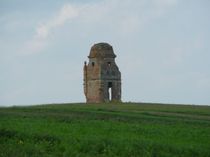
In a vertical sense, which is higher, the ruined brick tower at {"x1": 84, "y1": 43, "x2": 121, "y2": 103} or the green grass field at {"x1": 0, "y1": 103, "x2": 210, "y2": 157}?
the ruined brick tower at {"x1": 84, "y1": 43, "x2": 121, "y2": 103}

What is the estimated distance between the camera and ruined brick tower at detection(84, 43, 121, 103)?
63312 mm

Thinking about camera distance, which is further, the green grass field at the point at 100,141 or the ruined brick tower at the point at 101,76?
the ruined brick tower at the point at 101,76

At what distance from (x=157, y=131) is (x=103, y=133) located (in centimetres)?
300

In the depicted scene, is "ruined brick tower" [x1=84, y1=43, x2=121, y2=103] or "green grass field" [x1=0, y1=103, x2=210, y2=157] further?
"ruined brick tower" [x1=84, y1=43, x2=121, y2=103]

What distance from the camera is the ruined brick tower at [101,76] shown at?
63.3 meters

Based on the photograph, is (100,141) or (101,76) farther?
(101,76)

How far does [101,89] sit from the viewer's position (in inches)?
2486

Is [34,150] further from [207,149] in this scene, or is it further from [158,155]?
[207,149]

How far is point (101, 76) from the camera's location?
2491 inches

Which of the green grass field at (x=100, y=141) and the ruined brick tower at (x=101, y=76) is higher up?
the ruined brick tower at (x=101, y=76)

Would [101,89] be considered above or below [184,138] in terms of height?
above

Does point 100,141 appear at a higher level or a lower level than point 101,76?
lower

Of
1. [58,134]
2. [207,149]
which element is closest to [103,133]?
[58,134]

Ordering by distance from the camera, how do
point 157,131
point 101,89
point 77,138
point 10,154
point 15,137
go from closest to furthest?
1. point 10,154
2. point 77,138
3. point 15,137
4. point 157,131
5. point 101,89
